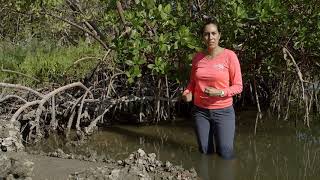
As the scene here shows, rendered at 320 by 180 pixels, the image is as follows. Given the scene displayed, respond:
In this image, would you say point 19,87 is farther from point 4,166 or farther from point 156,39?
point 4,166

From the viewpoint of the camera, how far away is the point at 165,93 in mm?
6906

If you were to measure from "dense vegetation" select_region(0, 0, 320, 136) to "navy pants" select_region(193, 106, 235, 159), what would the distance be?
0.98m

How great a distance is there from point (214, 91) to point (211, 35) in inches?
18.8

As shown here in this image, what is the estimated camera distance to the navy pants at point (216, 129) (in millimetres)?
4645

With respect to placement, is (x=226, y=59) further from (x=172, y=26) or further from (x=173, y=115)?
(x=173, y=115)

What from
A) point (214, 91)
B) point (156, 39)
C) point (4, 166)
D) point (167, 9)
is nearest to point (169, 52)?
point (156, 39)

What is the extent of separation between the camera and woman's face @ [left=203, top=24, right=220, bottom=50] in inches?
173

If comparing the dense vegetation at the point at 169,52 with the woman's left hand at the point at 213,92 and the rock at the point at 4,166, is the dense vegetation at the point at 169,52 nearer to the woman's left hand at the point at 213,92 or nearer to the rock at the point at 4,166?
the woman's left hand at the point at 213,92

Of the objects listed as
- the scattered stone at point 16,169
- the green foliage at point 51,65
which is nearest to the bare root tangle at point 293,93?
the green foliage at point 51,65

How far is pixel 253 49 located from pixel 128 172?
2829 mm

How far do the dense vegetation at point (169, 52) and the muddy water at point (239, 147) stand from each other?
0.99ft

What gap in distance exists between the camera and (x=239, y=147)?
581cm

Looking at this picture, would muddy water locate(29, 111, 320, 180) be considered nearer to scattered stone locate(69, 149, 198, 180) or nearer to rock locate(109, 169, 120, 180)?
scattered stone locate(69, 149, 198, 180)

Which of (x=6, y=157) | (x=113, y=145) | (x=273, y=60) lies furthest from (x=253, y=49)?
(x=6, y=157)
